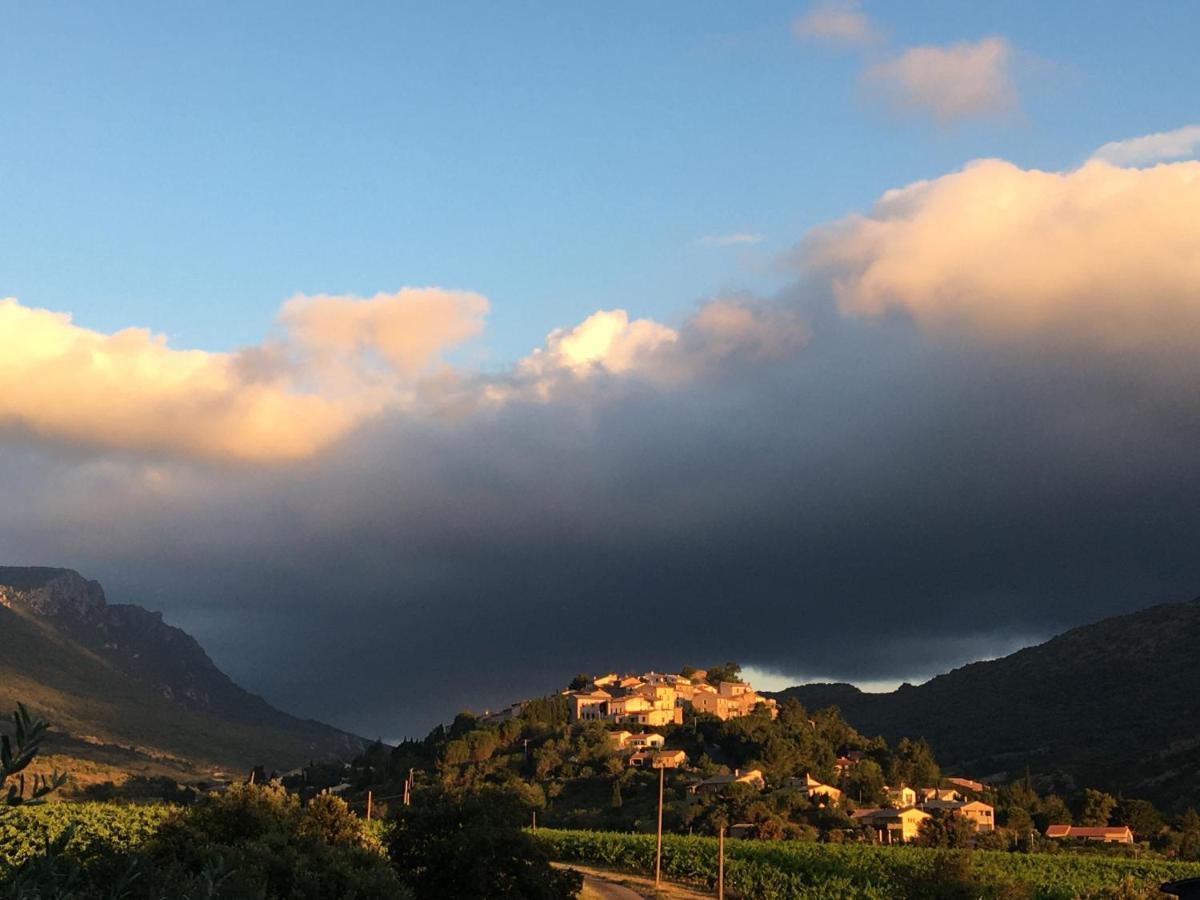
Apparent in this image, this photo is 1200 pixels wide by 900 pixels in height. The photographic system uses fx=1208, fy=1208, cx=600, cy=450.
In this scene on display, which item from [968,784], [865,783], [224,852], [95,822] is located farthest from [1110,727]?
[224,852]

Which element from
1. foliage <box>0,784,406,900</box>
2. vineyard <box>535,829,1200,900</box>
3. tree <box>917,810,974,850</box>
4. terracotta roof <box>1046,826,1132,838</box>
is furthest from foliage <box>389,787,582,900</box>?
terracotta roof <box>1046,826,1132,838</box>

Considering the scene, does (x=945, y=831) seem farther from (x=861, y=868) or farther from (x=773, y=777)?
(x=773, y=777)

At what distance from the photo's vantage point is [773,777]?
129m

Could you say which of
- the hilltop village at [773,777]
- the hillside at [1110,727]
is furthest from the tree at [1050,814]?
the hillside at [1110,727]

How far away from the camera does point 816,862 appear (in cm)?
7688

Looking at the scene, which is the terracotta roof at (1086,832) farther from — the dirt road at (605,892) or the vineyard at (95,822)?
the vineyard at (95,822)

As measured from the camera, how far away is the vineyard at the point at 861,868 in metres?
65.4

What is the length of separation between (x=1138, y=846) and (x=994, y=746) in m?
81.8

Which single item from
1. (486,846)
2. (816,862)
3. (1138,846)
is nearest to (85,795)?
(816,862)

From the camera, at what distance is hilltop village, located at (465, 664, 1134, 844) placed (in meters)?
106

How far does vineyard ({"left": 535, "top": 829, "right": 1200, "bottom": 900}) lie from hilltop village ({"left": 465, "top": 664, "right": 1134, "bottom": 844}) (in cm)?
1770

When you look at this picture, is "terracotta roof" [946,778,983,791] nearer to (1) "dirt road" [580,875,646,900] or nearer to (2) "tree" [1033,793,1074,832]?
(2) "tree" [1033,793,1074,832]

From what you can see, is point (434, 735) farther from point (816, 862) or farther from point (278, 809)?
point (278, 809)

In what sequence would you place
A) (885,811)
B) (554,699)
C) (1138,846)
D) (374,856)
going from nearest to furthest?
(374,856), (1138,846), (885,811), (554,699)
